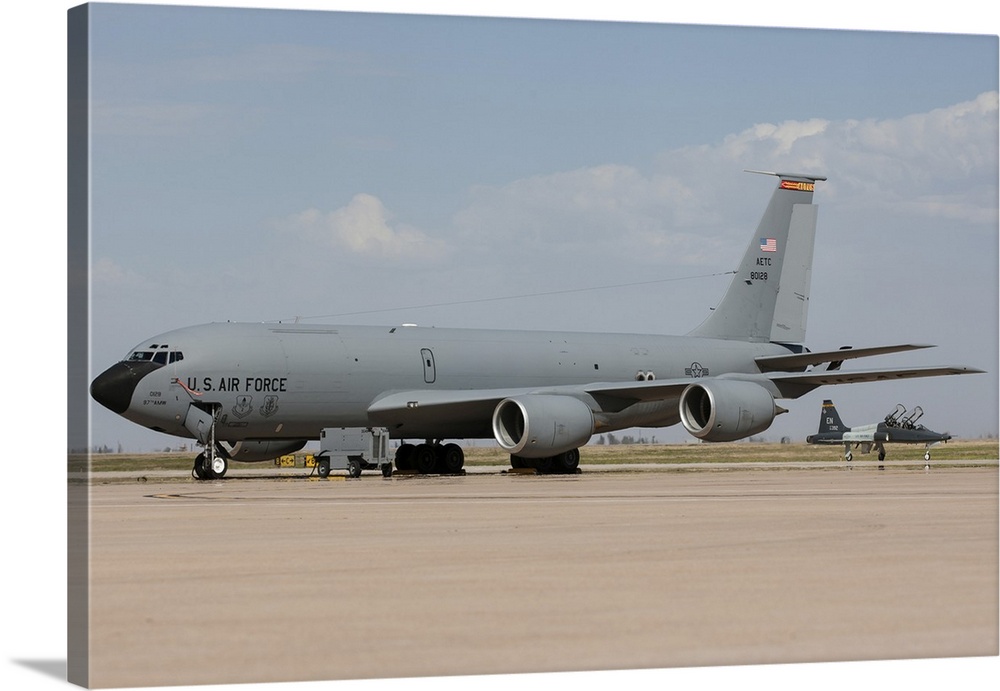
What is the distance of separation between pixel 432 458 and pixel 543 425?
5929 mm

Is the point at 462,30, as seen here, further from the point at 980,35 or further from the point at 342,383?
the point at 342,383

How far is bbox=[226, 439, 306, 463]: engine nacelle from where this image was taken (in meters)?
36.8

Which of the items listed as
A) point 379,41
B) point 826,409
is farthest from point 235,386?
point 826,409

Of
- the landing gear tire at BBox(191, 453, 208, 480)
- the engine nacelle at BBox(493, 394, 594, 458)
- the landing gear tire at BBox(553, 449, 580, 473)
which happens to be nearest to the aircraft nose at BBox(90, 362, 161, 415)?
the landing gear tire at BBox(191, 453, 208, 480)

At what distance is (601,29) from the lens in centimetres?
1139

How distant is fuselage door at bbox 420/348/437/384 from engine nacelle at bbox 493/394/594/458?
269 cm

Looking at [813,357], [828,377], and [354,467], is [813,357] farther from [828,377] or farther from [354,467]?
[354,467]

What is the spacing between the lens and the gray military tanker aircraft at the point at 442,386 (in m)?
31.9

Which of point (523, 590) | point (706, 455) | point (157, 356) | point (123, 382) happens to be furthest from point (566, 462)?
point (706, 455)

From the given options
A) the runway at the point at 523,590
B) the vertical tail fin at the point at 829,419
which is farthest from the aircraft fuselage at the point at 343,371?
the vertical tail fin at the point at 829,419

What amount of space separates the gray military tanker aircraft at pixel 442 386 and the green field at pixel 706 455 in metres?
6.93

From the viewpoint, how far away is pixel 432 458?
37.6 metres

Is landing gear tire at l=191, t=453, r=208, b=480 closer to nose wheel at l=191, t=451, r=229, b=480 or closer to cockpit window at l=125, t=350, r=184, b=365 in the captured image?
nose wheel at l=191, t=451, r=229, b=480

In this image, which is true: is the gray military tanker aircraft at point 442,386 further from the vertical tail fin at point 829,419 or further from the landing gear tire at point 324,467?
the vertical tail fin at point 829,419
